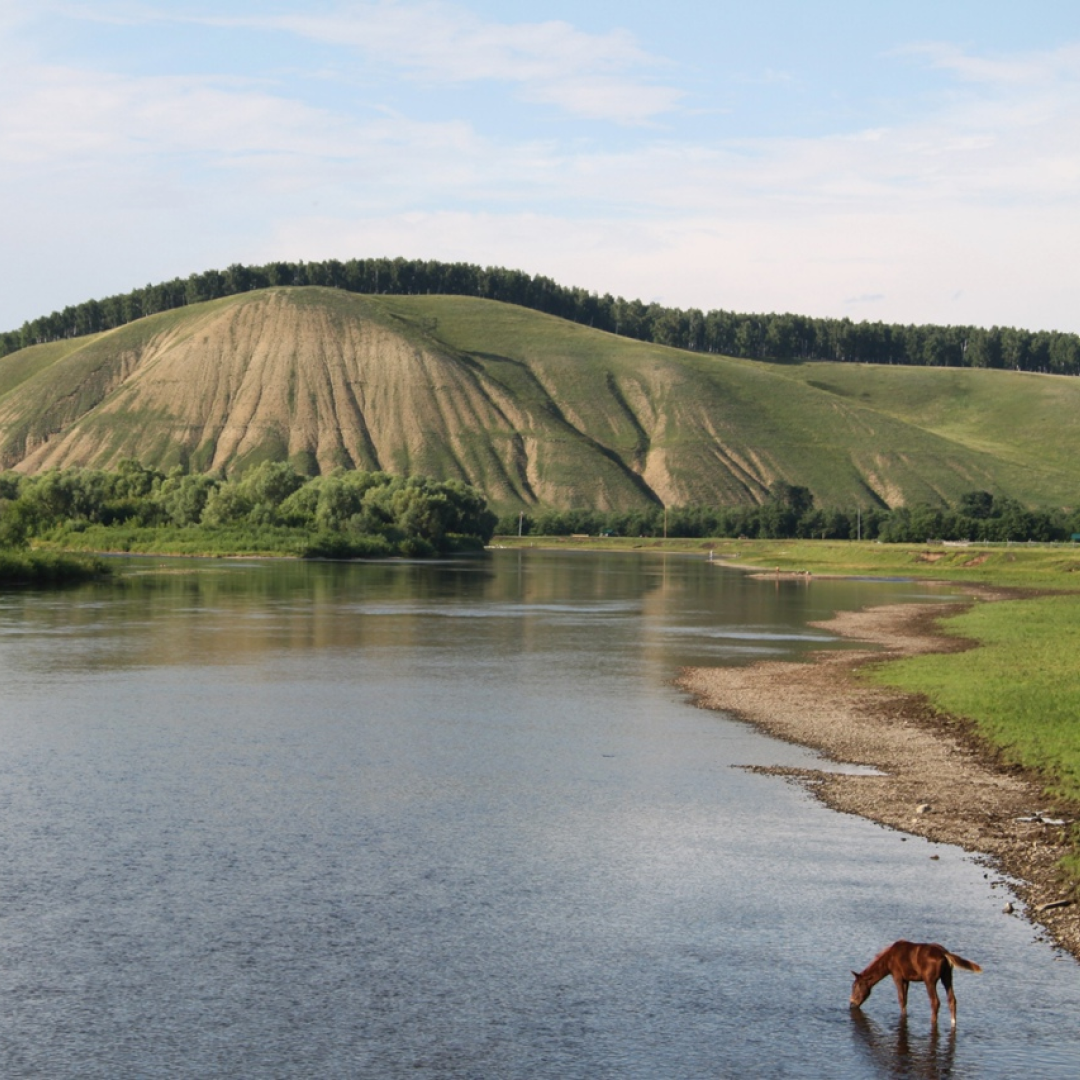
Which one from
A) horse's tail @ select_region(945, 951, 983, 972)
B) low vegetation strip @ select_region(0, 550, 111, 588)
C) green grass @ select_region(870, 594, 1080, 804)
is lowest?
low vegetation strip @ select_region(0, 550, 111, 588)

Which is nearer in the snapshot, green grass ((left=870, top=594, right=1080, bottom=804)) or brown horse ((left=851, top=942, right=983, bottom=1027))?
brown horse ((left=851, top=942, right=983, bottom=1027))

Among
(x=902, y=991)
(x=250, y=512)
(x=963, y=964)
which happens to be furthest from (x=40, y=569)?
(x=963, y=964)

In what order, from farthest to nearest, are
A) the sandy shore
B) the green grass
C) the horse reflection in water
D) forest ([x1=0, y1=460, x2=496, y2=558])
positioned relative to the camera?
forest ([x1=0, y1=460, x2=496, y2=558]), the green grass, the sandy shore, the horse reflection in water

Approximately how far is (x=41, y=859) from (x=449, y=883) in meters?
5.49

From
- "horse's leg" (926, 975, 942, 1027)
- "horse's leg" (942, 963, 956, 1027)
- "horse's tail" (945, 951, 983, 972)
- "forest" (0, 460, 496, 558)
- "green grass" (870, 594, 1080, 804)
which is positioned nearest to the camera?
"horse's tail" (945, 951, 983, 972)

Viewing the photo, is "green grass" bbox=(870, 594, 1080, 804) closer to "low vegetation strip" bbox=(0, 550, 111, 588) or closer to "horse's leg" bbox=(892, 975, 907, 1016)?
"horse's leg" bbox=(892, 975, 907, 1016)

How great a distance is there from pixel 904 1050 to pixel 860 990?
0.82 meters

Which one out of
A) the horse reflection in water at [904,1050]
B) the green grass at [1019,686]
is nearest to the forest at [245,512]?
the green grass at [1019,686]

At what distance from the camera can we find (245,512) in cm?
13800

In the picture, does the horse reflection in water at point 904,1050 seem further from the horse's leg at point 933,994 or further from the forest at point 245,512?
the forest at point 245,512

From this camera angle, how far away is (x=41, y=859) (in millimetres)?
17750

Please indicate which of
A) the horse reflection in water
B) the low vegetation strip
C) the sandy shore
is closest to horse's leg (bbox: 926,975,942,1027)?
the horse reflection in water

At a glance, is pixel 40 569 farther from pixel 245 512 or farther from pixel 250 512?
pixel 245 512

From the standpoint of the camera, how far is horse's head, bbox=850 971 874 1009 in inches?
508
